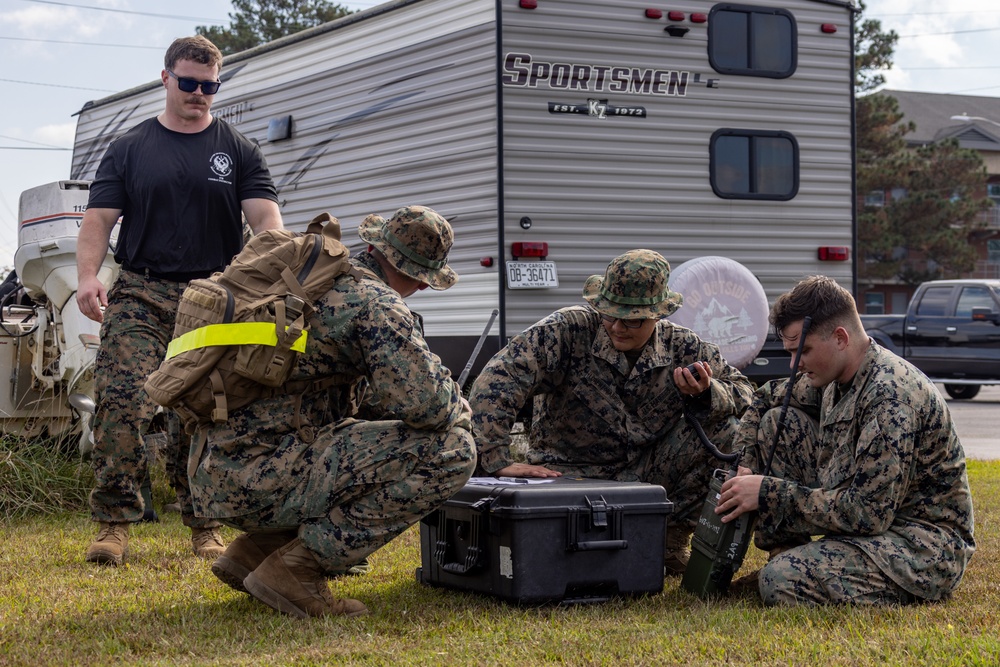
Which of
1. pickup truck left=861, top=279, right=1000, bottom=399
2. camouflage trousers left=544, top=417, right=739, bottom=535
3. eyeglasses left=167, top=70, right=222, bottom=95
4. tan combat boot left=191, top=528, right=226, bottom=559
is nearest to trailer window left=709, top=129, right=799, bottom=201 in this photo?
camouflage trousers left=544, top=417, right=739, bottom=535

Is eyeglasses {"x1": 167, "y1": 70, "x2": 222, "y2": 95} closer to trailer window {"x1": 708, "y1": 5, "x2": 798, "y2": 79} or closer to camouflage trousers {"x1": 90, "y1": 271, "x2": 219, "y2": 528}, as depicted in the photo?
camouflage trousers {"x1": 90, "y1": 271, "x2": 219, "y2": 528}

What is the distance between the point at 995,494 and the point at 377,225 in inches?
159

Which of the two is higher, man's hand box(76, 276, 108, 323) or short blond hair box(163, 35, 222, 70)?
short blond hair box(163, 35, 222, 70)

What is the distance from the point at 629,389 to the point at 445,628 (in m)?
1.40

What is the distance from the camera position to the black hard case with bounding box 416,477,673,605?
12.3 feet

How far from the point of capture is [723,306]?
6.99 metres

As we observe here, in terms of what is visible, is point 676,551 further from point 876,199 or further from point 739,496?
point 876,199

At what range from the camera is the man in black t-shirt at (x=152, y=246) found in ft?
15.1

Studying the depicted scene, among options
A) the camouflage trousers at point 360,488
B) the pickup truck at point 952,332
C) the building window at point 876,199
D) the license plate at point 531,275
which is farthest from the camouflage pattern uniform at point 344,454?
the building window at point 876,199

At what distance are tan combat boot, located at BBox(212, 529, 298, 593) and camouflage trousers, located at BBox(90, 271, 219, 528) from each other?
834 millimetres

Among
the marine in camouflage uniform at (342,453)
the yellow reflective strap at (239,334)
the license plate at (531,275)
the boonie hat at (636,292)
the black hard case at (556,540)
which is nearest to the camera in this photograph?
the yellow reflective strap at (239,334)

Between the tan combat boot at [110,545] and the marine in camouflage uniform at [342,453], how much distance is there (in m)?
1.07

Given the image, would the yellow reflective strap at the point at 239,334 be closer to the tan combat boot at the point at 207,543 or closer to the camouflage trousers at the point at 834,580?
the tan combat boot at the point at 207,543

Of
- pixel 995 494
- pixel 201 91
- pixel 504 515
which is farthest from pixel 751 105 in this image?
pixel 504 515
